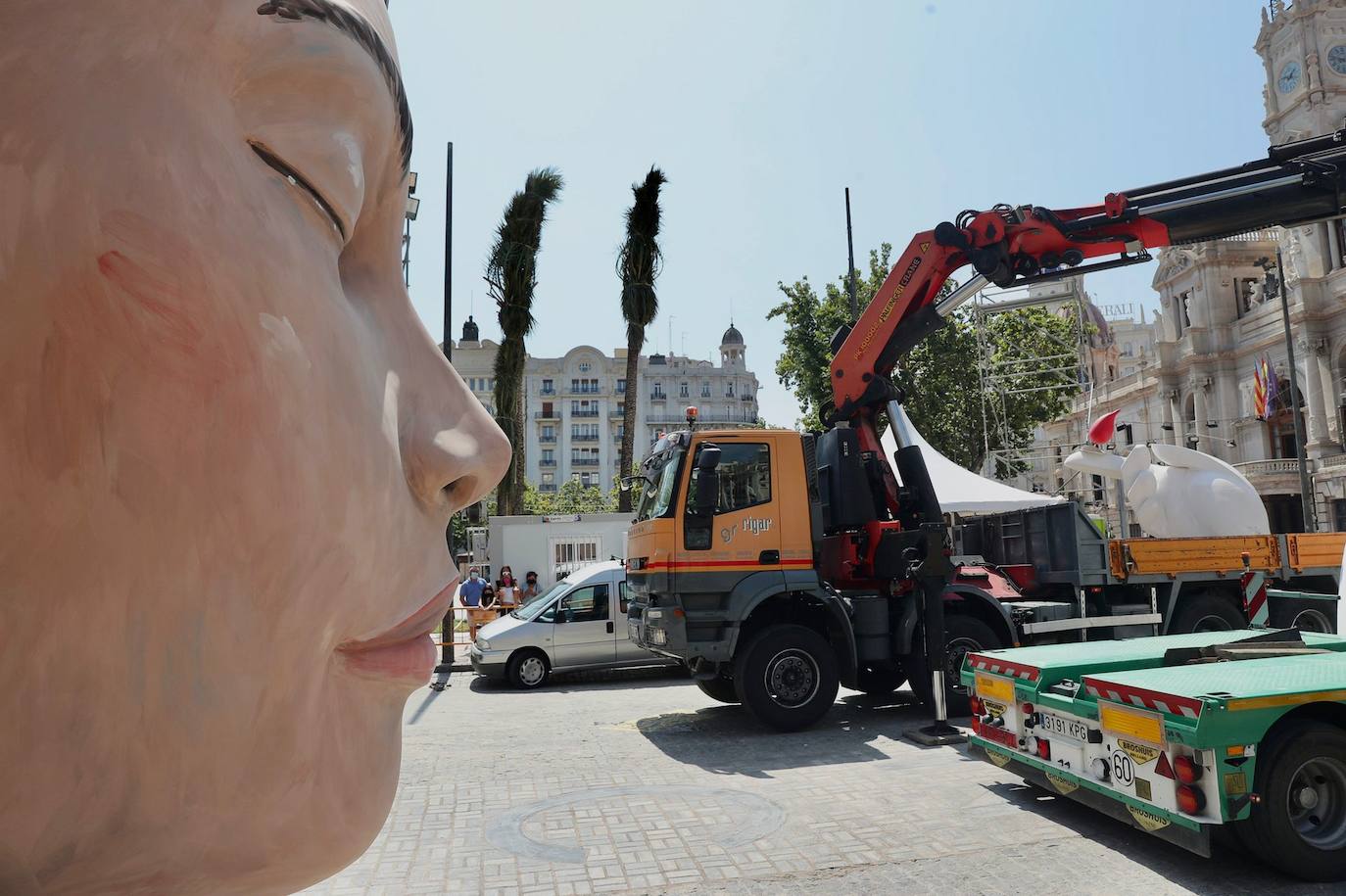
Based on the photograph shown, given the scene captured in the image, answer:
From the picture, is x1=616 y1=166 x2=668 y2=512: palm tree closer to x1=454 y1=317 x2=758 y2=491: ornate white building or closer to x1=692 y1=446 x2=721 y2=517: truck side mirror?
x1=692 y1=446 x2=721 y2=517: truck side mirror

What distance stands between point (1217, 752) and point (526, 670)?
9.36m

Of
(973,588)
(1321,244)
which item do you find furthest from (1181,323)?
(973,588)

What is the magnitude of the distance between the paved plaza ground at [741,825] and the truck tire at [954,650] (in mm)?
546

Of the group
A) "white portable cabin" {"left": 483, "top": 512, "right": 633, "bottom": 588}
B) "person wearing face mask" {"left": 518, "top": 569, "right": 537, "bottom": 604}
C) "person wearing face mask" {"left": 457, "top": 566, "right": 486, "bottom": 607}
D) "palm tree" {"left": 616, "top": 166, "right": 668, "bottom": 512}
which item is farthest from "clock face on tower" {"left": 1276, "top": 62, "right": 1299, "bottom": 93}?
"person wearing face mask" {"left": 457, "top": 566, "right": 486, "bottom": 607}

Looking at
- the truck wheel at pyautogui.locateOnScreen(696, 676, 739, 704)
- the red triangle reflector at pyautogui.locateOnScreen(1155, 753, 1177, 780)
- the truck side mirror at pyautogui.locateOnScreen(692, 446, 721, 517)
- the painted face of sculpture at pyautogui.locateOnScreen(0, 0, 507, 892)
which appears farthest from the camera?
the truck wheel at pyautogui.locateOnScreen(696, 676, 739, 704)

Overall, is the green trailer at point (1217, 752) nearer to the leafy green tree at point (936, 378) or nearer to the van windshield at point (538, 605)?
the van windshield at point (538, 605)

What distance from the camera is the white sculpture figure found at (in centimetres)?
1160

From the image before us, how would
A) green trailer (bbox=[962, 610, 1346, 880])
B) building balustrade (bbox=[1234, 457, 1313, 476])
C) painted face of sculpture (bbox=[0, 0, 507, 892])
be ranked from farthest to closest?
building balustrade (bbox=[1234, 457, 1313, 476]) → green trailer (bbox=[962, 610, 1346, 880]) → painted face of sculpture (bbox=[0, 0, 507, 892])

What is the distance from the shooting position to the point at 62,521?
620mm

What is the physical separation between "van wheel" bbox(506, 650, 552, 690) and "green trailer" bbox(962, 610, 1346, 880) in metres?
7.93

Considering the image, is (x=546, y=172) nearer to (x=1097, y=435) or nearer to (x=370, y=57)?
(x=1097, y=435)

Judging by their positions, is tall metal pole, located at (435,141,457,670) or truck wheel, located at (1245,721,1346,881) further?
tall metal pole, located at (435,141,457,670)

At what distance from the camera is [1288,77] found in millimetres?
49219

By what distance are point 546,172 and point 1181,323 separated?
46937 millimetres
